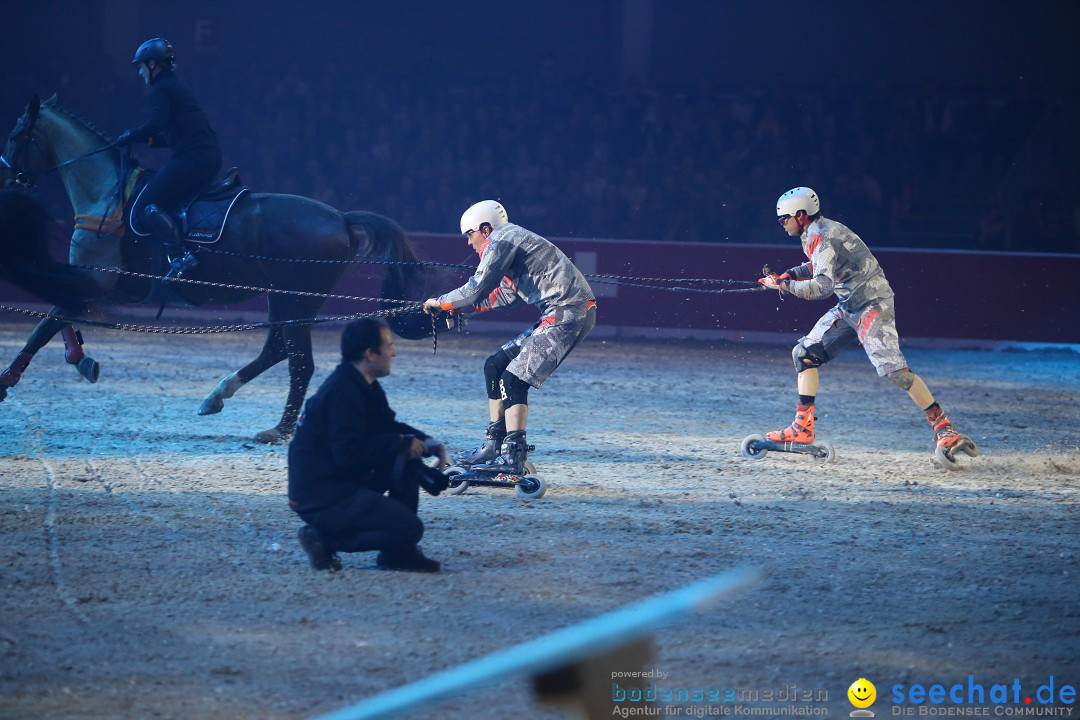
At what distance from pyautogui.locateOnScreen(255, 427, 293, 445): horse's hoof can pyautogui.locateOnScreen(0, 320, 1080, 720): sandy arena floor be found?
0.14 meters

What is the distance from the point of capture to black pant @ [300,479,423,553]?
5199mm

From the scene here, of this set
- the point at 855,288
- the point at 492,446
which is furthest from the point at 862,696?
the point at 855,288

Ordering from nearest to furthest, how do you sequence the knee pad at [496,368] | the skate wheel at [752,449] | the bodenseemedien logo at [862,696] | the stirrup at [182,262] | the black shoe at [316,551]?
the bodenseemedien logo at [862,696] < the black shoe at [316,551] < the knee pad at [496,368] < the skate wheel at [752,449] < the stirrup at [182,262]

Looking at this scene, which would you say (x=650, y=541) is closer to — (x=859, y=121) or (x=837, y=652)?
(x=837, y=652)

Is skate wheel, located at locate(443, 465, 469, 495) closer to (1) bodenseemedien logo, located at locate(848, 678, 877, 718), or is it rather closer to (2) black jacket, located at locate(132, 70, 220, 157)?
(1) bodenseemedien logo, located at locate(848, 678, 877, 718)

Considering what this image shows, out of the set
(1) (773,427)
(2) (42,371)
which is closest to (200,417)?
(2) (42,371)

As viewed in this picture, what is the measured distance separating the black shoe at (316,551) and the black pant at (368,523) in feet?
0.22

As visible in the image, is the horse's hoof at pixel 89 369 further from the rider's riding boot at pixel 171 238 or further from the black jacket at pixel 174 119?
the black jacket at pixel 174 119

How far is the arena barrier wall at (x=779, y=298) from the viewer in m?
15.9

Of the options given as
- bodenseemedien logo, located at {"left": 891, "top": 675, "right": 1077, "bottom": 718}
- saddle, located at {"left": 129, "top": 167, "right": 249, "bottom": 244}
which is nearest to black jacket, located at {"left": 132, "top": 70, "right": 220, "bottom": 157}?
saddle, located at {"left": 129, "top": 167, "right": 249, "bottom": 244}

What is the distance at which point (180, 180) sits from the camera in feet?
29.8

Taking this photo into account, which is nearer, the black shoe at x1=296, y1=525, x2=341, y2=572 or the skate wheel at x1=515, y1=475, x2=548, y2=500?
the black shoe at x1=296, y1=525, x2=341, y2=572

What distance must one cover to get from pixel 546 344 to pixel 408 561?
2.20 metres

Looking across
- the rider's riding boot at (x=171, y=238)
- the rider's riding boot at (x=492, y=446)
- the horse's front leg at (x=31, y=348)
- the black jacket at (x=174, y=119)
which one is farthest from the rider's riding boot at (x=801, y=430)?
the horse's front leg at (x=31, y=348)
